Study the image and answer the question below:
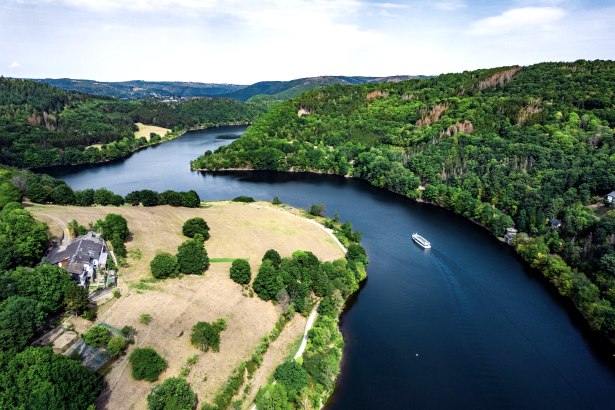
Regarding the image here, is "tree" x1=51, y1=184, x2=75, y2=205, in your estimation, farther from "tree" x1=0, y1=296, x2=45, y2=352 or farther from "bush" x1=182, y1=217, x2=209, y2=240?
"tree" x1=0, y1=296, x2=45, y2=352

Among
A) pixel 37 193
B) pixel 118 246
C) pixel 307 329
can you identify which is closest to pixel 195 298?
pixel 118 246

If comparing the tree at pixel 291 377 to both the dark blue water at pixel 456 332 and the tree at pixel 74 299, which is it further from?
the tree at pixel 74 299

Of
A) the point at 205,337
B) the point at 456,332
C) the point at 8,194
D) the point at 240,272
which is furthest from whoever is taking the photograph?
the point at 8,194

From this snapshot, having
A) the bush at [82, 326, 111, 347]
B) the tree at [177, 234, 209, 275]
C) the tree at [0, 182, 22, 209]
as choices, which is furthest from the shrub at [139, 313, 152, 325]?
the tree at [0, 182, 22, 209]

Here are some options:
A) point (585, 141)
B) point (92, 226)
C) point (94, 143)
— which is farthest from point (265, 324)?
point (94, 143)

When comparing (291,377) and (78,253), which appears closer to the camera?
(291,377)

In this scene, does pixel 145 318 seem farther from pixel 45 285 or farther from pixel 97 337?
Result: pixel 45 285

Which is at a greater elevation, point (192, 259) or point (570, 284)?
point (192, 259)

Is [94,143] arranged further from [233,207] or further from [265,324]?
[265,324]
